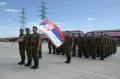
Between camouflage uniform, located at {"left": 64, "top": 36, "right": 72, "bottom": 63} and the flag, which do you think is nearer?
the flag

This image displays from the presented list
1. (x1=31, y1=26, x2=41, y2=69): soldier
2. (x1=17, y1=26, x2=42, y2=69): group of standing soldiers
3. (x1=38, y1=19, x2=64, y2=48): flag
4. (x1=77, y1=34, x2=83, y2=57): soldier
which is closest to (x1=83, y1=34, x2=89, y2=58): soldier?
(x1=77, y1=34, x2=83, y2=57): soldier

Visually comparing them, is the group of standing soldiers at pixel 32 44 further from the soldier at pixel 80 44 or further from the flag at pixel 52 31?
the soldier at pixel 80 44

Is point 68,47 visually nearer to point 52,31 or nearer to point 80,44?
point 52,31

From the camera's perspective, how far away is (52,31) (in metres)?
10.9

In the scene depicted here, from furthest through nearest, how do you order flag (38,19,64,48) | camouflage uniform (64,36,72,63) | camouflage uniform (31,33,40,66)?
camouflage uniform (64,36,72,63)
flag (38,19,64,48)
camouflage uniform (31,33,40,66)

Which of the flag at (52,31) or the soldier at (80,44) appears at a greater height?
the flag at (52,31)

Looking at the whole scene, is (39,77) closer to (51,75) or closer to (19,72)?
(51,75)

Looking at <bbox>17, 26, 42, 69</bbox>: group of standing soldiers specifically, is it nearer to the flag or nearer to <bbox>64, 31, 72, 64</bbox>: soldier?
the flag

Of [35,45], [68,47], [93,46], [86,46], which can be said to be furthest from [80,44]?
[35,45]

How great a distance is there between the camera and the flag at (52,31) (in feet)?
35.3

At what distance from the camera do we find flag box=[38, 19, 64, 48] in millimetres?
10773

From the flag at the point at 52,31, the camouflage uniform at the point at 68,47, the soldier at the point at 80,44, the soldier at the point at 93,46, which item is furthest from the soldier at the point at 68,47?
the soldier at the point at 80,44

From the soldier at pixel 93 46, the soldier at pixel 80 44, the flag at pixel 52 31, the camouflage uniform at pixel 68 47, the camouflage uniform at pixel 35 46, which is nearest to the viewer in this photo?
the camouflage uniform at pixel 35 46

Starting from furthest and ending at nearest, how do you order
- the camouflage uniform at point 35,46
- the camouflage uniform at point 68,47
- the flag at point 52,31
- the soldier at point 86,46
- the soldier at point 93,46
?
the soldier at point 86,46 < the soldier at point 93,46 < the camouflage uniform at point 68,47 < the flag at point 52,31 < the camouflage uniform at point 35,46
